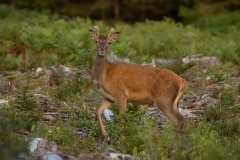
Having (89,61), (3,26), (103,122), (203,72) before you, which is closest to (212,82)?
(203,72)

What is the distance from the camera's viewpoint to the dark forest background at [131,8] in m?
31.5

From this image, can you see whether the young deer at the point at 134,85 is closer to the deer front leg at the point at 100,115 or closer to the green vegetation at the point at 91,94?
the deer front leg at the point at 100,115

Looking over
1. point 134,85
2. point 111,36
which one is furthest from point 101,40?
point 134,85

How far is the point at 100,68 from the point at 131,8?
22.4 meters

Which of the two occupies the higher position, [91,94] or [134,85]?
[134,85]

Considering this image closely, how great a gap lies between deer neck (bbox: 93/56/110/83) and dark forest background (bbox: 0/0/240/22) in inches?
737

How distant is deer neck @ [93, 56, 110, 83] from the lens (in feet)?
38.8

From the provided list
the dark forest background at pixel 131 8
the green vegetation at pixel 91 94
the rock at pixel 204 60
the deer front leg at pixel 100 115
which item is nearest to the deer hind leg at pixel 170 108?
the green vegetation at pixel 91 94

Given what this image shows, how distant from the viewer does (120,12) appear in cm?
3438

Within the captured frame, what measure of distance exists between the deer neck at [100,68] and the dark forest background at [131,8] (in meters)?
18.7

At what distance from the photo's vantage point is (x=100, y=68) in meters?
11.8

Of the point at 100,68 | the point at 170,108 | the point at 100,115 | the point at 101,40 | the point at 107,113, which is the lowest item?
the point at 107,113

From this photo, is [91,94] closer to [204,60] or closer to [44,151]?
[204,60]

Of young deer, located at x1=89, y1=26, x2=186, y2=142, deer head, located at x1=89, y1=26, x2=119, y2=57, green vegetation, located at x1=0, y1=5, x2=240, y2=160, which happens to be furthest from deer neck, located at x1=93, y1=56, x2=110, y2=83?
green vegetation, located at x1=0, y1=5, x2=240, y2=160
